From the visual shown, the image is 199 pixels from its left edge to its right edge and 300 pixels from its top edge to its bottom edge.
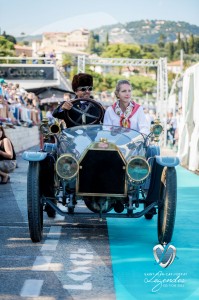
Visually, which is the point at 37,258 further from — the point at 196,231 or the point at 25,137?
the point at 25,137

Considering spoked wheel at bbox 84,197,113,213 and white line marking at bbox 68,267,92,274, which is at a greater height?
spoked wheel at bbox 84,197,113,213

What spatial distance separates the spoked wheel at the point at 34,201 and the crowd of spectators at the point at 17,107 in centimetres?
1483

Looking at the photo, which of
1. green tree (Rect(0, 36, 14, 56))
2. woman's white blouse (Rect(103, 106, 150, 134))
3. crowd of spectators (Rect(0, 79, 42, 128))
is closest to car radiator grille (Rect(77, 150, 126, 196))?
woman's white blouse (Rect(103, 106, 150, 134))

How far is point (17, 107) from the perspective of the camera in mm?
29344

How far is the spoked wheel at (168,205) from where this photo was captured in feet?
25.8

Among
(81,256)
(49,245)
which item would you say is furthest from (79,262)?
(49,245)

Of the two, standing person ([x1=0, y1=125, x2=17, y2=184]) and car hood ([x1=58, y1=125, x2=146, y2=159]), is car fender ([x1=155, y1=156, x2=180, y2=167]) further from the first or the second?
standing person ([x1=0, y1=125, x2=17, y2=184])

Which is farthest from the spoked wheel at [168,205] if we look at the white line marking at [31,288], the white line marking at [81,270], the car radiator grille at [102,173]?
the white line marking at [31,288]

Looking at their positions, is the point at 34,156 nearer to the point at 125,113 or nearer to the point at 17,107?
the point at 125,113

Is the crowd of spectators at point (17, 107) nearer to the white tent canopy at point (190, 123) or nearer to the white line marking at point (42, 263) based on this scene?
the white tent canopy at point (190, 123)

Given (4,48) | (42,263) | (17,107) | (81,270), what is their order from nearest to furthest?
(81,270)
(42,263)
(17,107)
(4,48)

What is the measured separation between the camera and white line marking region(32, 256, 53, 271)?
6.76 m

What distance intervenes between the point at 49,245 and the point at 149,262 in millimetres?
1268

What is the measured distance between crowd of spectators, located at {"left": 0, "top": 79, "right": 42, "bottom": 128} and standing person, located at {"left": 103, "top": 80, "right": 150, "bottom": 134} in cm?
1381
